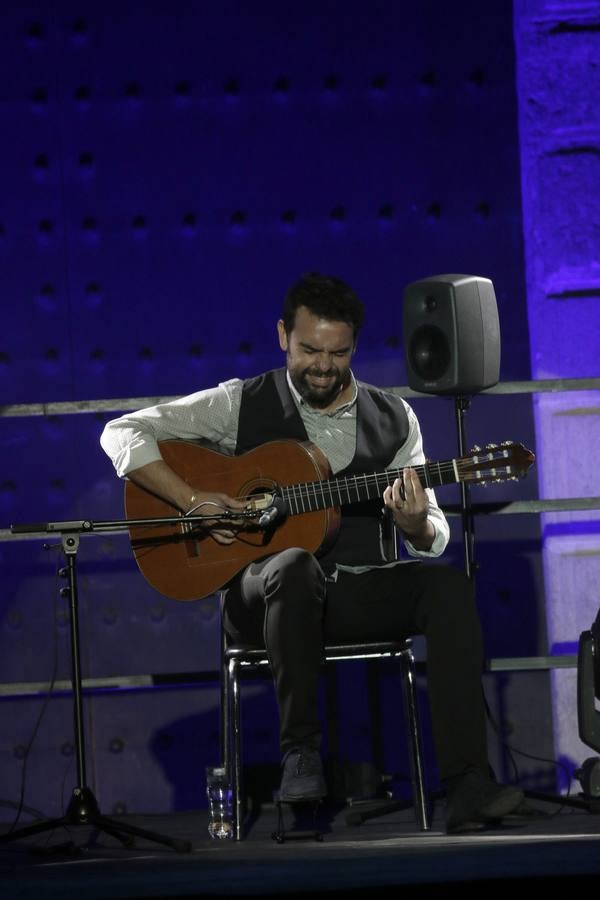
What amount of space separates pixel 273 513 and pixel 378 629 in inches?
14.6

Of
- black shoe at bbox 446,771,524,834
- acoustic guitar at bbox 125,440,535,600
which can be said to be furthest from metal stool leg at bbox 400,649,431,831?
acoustic guitar at bbox 125,440,535,600

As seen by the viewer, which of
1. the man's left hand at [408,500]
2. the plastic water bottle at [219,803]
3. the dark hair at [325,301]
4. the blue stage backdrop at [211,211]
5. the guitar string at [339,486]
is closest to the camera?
the man's left hand at [408,500]

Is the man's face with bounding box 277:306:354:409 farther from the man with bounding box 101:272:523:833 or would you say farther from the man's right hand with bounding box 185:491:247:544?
the man's right hand with bounding box 185:491:247:544

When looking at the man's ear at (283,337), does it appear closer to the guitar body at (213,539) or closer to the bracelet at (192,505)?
the guitar body at (213,539)

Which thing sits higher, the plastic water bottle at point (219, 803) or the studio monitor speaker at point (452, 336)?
the studio monitor speaker at point (452, 336)

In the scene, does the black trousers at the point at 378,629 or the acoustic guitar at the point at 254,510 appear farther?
the acoustic guitar at the point at 254,510

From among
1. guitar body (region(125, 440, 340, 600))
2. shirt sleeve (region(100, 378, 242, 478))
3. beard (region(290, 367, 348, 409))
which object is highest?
beard (region(290, 367, 348, 409))

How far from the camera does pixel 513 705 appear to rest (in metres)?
3.72

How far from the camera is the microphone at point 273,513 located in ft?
9.44

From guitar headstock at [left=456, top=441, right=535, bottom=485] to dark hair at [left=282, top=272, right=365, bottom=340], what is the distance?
545 millimetres

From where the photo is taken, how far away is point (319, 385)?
311cm

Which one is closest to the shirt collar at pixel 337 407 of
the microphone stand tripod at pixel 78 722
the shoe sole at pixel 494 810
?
the microphone stand tripod at pixel 78 722

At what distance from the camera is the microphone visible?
2877 millimetres

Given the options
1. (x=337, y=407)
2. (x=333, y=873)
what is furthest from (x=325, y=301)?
(x=333, y=873)
